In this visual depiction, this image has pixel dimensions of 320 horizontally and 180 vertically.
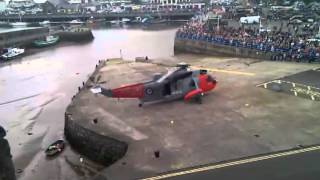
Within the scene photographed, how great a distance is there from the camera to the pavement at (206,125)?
71.7 feet

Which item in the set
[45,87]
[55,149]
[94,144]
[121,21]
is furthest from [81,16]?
[94,144]

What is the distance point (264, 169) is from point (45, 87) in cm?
3995

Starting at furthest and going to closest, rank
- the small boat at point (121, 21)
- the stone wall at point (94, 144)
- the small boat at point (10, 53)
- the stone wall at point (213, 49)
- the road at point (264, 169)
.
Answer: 1. the small boat at point (121, 21)
2. the small boat at point (10, 53)
3. the stone wall at point (213, 49)
4. the stone wall at point (94, 144)
5. the road at point (264, 169)

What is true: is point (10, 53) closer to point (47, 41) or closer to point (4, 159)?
point (47, 41)

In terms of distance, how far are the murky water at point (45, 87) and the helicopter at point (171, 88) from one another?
6.95 meters

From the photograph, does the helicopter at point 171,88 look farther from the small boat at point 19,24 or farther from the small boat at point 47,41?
the small boat at point 19,24

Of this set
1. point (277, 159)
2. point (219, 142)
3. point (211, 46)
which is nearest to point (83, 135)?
point (219, 142)

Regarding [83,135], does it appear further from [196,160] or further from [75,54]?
[75,54]

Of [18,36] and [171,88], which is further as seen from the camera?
[18,36]

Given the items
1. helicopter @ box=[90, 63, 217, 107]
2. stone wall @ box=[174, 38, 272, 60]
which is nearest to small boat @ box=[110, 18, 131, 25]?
stone wall @ box=[174, 38, 272, 60]

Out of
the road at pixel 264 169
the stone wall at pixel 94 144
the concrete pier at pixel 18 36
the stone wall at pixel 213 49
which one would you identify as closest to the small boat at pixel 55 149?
the stone wall at pixel 94 144

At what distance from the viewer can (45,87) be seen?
5478 centimetres

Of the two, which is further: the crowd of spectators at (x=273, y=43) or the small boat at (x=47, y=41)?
the small boat at (x=47, y=41)

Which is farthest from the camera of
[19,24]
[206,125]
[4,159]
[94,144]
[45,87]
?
[19,24]
